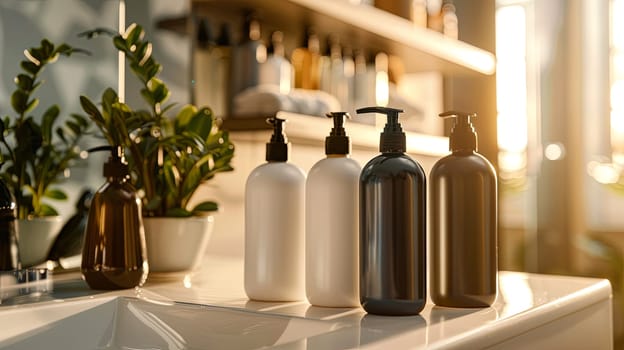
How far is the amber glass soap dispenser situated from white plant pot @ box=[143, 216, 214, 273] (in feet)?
0.42

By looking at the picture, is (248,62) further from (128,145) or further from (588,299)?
(588,299)

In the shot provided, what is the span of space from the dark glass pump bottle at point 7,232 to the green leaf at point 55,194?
0.13m

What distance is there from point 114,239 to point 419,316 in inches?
16.0

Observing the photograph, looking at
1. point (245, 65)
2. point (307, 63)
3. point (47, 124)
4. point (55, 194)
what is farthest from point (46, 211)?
point (307, 63)

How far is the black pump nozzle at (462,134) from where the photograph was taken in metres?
0.80

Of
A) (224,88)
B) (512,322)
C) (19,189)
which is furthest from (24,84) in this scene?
(512,322)

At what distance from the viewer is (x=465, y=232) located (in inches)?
30.7

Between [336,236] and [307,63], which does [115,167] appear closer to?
[336,236]

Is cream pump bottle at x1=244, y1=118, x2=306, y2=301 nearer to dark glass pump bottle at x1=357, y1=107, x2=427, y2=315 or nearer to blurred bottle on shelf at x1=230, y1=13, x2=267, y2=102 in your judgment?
dark glass pump bottle at x1=357, y1=107, x2=427, y2=315

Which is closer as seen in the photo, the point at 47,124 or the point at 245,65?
the point at 47,124

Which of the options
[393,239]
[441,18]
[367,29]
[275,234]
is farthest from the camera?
[441,18]

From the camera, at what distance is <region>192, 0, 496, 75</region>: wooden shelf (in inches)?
54.1

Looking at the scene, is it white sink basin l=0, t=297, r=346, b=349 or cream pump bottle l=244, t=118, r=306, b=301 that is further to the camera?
A: cream pump bottle l=244, t=118, r=306, b=301

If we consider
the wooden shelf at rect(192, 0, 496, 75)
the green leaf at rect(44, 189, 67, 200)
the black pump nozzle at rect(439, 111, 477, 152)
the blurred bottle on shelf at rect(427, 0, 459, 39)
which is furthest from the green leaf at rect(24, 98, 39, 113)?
the blurred bottle on shelf at rect(427, 0, 459, 39)
